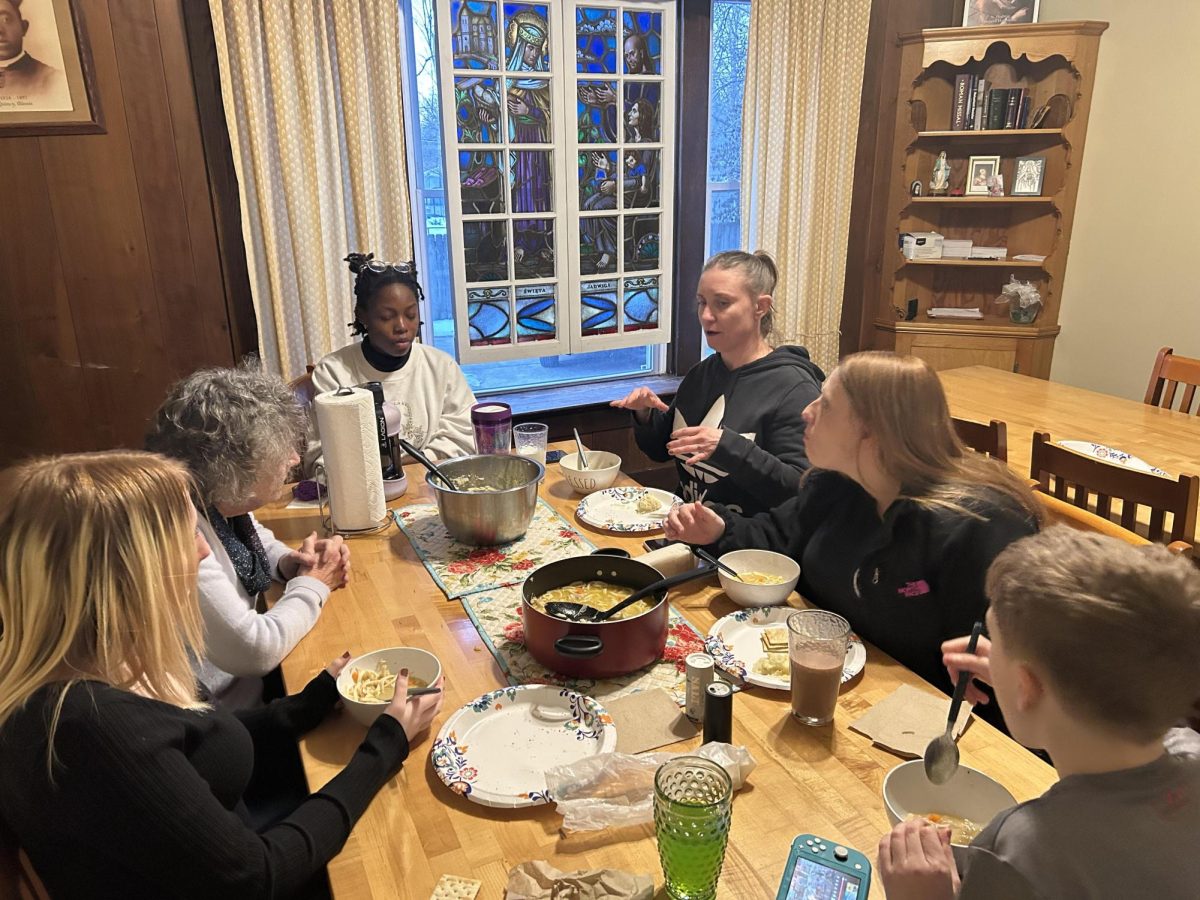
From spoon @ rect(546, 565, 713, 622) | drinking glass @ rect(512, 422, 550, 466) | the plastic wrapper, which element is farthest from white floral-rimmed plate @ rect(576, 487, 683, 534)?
the plastic wrapper

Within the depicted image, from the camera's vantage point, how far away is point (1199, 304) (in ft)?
12.3

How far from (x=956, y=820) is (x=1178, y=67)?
3.97 metres

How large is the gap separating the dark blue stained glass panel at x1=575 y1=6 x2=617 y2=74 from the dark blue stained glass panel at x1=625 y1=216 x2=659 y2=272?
648 millimetres

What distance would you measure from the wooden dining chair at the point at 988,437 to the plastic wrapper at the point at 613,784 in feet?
4.80

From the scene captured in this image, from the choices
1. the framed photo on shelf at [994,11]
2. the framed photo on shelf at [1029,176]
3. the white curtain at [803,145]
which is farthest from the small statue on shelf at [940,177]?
the framed photo on shelf at [994,11]

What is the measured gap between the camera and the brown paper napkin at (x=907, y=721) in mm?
1191

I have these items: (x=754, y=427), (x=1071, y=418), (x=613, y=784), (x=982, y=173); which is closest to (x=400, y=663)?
(x=613, y=784)

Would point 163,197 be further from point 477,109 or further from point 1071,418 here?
point 1071,418

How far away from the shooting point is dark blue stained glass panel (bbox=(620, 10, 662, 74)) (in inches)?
141

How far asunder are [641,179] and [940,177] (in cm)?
145

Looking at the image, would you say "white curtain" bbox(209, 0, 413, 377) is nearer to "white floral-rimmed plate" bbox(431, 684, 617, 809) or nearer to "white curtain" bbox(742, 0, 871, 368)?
"white curtain" bbox(742, 0, 871, 368)

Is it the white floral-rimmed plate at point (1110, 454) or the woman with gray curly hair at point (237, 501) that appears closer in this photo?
the woman with gray curly hair at point (237, 501)

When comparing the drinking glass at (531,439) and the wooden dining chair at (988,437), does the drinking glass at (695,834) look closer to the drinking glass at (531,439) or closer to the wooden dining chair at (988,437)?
the drinking glass at (531,439)

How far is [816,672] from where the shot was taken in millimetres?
1216
